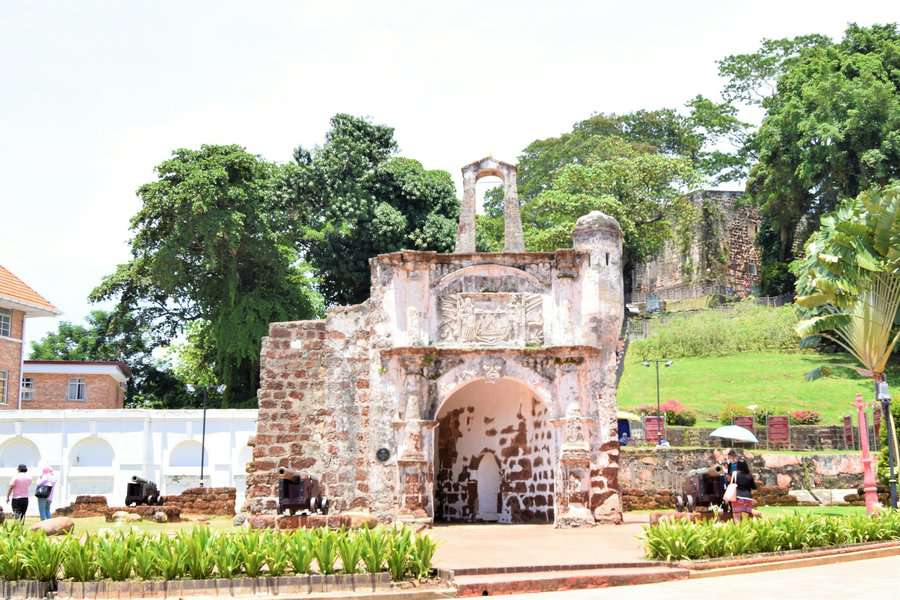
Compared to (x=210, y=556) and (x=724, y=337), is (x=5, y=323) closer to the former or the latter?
(x=210, y=556)

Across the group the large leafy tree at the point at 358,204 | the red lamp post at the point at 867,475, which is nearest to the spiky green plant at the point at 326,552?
the red lamp post at the point at 867,475

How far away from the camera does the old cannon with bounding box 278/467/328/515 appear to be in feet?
61.5

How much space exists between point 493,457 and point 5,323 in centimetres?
2619

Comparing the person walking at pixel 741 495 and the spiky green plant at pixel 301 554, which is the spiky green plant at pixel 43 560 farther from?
the person walking at pixel 741 495

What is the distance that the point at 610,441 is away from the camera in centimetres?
2073

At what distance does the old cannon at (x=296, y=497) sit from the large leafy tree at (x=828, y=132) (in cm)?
3736

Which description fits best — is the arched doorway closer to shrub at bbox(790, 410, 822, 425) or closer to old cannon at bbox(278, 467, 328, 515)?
old cannon at bbox(278, 467, 328, 515)

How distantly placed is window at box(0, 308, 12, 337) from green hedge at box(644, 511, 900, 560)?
34014 mm

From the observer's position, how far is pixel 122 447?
35562mm

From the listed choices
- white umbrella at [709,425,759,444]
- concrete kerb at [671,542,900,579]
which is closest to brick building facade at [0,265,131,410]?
white umbrella at [709,425,759,444]

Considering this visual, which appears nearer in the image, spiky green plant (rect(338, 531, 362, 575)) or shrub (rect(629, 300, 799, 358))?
spiky green plant (rect(338, 531, 362, 575))

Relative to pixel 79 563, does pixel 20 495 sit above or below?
above

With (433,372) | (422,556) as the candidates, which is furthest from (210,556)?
(433,372)

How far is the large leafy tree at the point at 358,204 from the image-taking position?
4362cm
